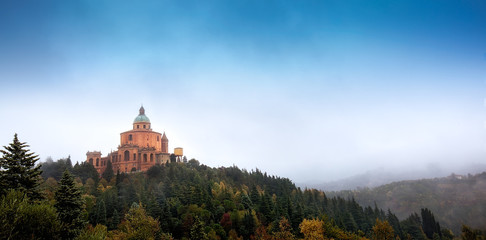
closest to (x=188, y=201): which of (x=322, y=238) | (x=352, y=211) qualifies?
(x=322, y=238)

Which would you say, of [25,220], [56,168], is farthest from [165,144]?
[25,220]

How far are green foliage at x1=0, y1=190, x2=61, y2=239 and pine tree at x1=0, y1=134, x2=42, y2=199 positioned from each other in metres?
4.26

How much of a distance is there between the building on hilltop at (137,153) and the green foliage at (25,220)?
2418 inches

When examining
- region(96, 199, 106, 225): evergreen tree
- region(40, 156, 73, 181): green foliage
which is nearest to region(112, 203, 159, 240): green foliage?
region(96, 199, 106, 225): evergreen tree

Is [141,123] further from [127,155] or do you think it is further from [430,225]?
[430,225]

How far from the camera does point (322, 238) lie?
1891 inches

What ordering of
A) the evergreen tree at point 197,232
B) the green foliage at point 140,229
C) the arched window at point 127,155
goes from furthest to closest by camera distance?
the arched window at point 127,155 → the evergreen tree at point 197,232 → the green foliage at point 140,229

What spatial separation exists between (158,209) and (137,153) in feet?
120

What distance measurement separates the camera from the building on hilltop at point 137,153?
3294 inches

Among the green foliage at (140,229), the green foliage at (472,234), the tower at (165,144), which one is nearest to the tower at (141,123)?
the tower at (165,144)

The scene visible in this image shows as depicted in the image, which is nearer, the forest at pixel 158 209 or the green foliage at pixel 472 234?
the green foliage at pixel 472 234

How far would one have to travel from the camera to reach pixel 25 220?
21.0 m

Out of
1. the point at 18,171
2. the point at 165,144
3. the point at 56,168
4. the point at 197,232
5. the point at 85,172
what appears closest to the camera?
the point at 18,171

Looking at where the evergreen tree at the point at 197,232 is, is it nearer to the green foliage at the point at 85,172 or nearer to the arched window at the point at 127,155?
the green foliage at the point at 85,172
